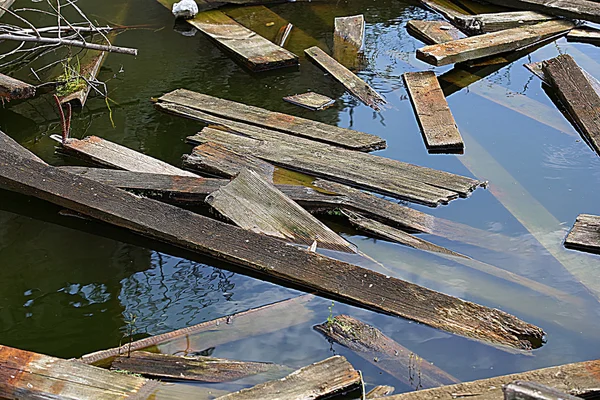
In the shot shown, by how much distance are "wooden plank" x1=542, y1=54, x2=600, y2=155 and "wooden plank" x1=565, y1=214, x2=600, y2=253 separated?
44.4 inches

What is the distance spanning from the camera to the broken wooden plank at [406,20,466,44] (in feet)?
23.1

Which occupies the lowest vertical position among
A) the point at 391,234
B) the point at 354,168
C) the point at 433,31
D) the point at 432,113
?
the point at 391,234

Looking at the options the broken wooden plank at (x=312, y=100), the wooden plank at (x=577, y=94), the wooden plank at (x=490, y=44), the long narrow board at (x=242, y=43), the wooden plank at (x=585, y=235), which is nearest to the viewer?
the wooden plank at (x=585, y=235)

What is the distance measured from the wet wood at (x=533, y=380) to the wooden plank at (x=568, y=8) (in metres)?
5.28

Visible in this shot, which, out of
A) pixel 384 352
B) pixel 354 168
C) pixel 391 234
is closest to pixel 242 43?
pixel 354 168

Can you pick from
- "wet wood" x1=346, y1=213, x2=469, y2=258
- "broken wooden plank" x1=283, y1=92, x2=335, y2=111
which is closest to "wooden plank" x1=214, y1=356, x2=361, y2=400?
"wet wood" x1=346, y1=213, x2=469, y2=258

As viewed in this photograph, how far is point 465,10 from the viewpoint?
7883mm

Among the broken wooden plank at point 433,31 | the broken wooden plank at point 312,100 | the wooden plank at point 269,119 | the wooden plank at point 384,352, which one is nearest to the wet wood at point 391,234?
the wooden plank at point 384,352

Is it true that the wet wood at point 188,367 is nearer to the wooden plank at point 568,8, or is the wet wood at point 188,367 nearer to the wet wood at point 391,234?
the wet wood at point 391,234

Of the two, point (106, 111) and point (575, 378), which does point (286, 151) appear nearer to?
point (106, 111)

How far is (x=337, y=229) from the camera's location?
13.5 ft

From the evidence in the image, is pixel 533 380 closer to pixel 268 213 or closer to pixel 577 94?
pixel 268 213

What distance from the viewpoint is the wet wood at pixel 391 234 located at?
389 cm

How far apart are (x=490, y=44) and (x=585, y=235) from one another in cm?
309
